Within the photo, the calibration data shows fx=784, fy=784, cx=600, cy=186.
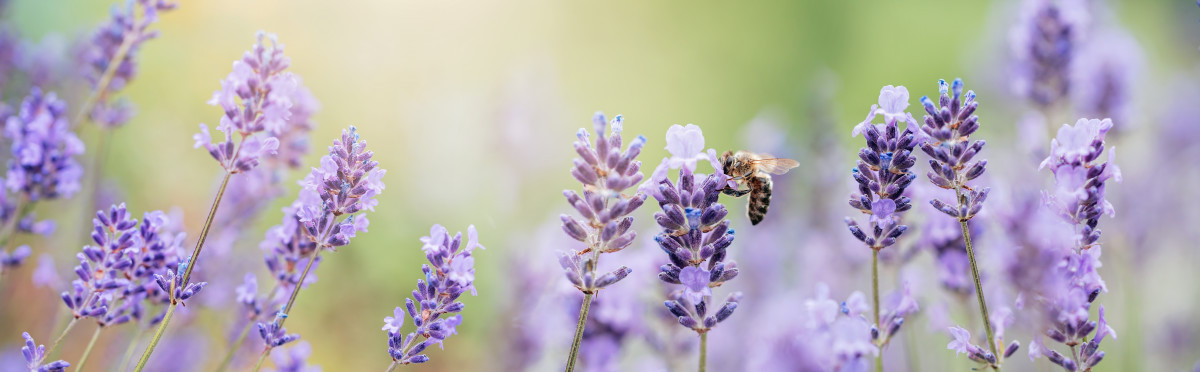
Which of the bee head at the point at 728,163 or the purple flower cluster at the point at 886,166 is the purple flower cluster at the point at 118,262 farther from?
the bee head at the point at 728,163

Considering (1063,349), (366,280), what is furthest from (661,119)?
(1063,349)

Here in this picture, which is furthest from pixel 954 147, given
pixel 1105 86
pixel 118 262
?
pixel 1105 86

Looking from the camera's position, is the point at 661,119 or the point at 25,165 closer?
the point at 25,165

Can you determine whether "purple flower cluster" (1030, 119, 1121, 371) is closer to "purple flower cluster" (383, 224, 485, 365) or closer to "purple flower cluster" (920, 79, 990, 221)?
"purple flower cluster" (920, 79, 990, 221)

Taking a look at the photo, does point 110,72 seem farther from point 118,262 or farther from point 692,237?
point 692,237

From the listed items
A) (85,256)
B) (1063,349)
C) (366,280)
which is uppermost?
(366,280)

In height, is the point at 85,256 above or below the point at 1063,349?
below

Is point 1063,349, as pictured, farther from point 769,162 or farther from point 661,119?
point 661,119
